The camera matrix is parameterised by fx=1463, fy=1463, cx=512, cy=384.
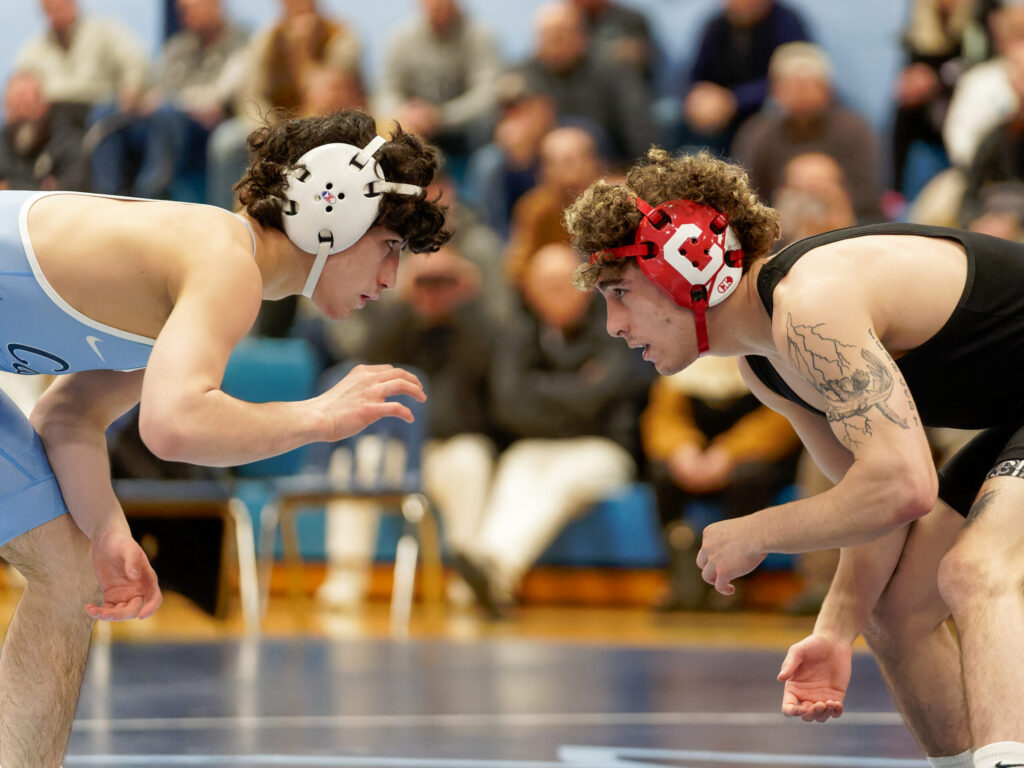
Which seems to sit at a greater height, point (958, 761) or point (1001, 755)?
point (1001, 755)

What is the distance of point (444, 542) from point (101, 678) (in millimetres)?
2942

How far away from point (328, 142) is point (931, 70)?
6.57 m

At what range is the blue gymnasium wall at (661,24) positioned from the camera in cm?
942

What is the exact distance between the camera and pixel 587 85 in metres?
9.45

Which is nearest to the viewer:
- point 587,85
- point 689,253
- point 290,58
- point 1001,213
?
point 689,253

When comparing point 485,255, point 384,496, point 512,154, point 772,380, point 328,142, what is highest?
point 328,142

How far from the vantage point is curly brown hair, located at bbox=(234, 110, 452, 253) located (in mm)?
3094

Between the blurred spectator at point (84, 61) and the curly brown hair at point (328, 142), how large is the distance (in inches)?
304

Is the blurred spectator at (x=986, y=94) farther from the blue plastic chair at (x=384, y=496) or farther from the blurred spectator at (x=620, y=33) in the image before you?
the blue plastic chair at (x=384, y=496)

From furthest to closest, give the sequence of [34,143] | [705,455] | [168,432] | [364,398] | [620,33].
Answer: [34,143], [620,33], [705,455], [364,398], [168,432]

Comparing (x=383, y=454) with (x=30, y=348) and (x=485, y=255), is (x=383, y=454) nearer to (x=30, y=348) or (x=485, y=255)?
(x=485, y=255)

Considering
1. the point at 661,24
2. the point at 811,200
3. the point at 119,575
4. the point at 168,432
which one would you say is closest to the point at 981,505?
the point at 168,432

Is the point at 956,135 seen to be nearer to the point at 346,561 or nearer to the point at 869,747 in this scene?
the point at 346,561

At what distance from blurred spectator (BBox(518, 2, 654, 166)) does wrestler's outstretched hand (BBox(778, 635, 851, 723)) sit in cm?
638
